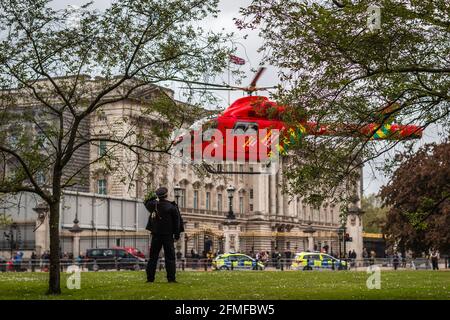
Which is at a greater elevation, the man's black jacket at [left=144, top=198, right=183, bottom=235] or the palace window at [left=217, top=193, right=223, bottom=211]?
the palace window at [left=217, top=193, right=223, bottom=211]

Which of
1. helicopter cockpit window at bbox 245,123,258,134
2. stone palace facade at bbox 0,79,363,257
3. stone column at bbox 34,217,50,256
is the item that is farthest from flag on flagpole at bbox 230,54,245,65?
stone column at bbox 34,217,50,256

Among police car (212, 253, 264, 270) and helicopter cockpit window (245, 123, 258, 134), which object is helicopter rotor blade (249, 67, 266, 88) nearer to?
helicopter cockpit window (245, 123, 258, 134)

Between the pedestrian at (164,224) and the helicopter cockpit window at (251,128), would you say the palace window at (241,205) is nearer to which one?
the helicopter cockpit window at (251,128)

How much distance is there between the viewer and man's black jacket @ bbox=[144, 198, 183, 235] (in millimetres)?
19672

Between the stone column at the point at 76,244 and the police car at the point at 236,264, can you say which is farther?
the stone column at the point at 76,244

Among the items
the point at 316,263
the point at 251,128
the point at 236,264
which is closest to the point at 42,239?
the point at 236,264

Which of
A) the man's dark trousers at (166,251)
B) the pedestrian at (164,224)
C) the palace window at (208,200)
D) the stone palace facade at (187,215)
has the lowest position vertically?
the man's dark trousers at (166,251)

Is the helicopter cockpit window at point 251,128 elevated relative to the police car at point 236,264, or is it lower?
elevated

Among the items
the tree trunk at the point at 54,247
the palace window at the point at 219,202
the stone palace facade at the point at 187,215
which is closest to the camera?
the tree trunk at the point at 54,247

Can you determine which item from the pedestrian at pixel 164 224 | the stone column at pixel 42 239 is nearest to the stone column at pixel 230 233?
the stone column at pixel 42 239

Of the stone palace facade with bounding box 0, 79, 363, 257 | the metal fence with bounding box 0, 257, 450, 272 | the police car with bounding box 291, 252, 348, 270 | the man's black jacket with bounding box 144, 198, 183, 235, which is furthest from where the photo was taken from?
the police car with bounding box 291, 252, 348, 270

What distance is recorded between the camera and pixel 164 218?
19.7 metres

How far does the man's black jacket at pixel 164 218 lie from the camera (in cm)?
1967
